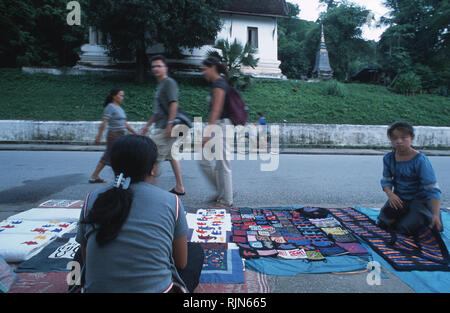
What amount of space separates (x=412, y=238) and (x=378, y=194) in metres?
2.35

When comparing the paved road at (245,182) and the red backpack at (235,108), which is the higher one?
the red backpack at (235,108)

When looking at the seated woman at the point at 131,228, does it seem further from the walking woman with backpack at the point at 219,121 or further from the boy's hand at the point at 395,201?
the boy's hand at the point at 395,201

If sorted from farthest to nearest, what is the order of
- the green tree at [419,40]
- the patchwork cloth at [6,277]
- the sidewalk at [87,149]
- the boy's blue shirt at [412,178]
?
the green tree at [419,40]
the sidewalk at [87,149]
the boy's blue shirt at [412,178]
the patchwork cloth at [6,277]

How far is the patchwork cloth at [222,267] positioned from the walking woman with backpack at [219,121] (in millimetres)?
1482

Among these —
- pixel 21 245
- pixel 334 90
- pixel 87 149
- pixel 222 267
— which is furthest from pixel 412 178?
pixel 334 90

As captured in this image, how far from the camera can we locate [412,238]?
133 inches

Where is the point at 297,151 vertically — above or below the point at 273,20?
below

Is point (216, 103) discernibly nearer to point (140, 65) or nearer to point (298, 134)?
point (298, 134)

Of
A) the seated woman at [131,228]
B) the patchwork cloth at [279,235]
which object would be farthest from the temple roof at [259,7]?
the seated woman at [131,228]

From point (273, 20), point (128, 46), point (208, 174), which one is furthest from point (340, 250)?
point (273, 20)

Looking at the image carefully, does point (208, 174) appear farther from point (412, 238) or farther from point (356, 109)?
point (356, 109)

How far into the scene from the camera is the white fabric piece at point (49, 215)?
3768 mm

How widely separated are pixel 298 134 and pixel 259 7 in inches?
555

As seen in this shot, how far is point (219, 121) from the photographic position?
4141 millimetres
